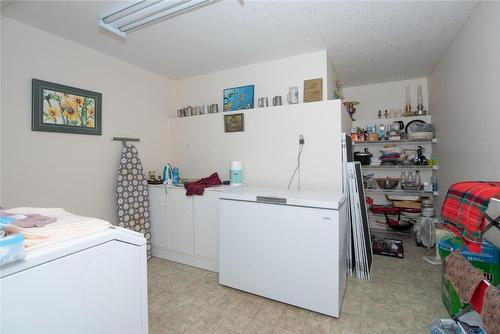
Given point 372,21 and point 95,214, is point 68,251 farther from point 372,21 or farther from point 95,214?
point 372,21

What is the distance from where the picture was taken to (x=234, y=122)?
2.97 metres

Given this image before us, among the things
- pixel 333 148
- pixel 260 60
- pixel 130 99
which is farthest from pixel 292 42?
pixel 130 99

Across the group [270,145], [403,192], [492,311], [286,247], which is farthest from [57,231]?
[403,192]

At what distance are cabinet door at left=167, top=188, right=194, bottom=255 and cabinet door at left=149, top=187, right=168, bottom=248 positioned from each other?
7cm

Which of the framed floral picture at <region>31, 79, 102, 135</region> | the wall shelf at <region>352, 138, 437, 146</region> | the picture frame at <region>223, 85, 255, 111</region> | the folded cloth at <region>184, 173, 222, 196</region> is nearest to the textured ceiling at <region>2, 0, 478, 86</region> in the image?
the picture frame at <region>223, 85, 255, 111</region>

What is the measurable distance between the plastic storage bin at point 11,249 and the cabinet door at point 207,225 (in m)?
1.88

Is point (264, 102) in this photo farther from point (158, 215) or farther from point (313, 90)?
point (158, 215)

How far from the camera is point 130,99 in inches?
117

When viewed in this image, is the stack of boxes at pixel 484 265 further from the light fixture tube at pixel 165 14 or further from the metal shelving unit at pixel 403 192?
the light fixture tube at pixel 165 14

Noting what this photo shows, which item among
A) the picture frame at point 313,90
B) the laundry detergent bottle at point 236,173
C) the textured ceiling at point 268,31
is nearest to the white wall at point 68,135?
the textured ceiling at point 268,31

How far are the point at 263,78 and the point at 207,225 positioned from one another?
6.34 ft

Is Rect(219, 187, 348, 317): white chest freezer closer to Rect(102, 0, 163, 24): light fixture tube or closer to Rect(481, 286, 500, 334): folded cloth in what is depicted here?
Rect(481, 286, 500, 334): folded cloth

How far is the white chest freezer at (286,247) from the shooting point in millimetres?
1795

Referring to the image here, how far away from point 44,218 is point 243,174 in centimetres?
209
